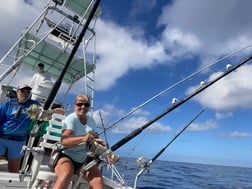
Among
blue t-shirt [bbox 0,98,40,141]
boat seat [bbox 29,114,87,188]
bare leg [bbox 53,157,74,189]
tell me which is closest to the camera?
bare leg [bbox 53,157,74,189]

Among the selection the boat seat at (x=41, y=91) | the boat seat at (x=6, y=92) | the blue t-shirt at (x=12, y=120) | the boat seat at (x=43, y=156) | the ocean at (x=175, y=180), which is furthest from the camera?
the ocean at (x=175, y=180)

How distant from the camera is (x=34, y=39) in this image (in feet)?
29.0

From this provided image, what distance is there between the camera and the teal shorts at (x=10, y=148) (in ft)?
11.8

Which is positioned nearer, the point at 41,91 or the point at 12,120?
the point at 12,120

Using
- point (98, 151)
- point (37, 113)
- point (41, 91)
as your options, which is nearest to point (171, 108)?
point (98, 151)

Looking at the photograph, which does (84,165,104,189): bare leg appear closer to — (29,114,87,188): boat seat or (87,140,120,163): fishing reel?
(29,114,87,188): boat seat

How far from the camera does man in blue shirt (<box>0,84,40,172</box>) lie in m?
3.51

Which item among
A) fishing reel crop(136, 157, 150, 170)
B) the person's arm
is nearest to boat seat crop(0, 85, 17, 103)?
the person's arm

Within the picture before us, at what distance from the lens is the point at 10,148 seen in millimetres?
3658

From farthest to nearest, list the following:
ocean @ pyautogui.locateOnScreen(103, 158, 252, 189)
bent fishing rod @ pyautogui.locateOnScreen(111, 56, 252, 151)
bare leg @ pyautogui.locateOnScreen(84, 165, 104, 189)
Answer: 1. ocean @ pyautogui.locateOnScreen(103, 158, 252, 189)
2. bent fishing rod @ pyautogui.locateOnScreen(111, 56, 252, 151)
3. bare leg @ pyautogui.locateOnScreen(84, 165, 104, 189)

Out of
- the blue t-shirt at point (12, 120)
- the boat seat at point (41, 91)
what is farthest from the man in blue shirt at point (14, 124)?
the boat seat at point (41, 91)

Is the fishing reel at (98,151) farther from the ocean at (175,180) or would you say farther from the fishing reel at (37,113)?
the fishing reel at (37,113)

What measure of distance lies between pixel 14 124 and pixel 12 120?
2.5 inches

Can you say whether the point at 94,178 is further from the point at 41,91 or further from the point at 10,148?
the point at 41,91
